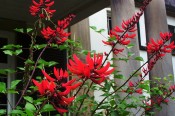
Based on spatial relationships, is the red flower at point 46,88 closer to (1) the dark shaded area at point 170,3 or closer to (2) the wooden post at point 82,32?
(2) the wooden post at point 82,32

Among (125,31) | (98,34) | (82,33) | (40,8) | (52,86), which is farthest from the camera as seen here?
(98,34)

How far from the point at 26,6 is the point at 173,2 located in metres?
5.07

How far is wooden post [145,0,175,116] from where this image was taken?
153 inches

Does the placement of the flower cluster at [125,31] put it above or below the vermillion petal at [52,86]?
above

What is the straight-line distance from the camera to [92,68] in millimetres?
1002

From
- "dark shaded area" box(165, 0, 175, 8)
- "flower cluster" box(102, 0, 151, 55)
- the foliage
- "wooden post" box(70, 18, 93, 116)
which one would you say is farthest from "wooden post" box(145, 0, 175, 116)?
"dark shaded area" box(165, 0, 175, 8)

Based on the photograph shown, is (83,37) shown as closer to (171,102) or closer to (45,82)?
(171,102)

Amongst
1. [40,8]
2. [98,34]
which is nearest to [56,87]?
[40,8]

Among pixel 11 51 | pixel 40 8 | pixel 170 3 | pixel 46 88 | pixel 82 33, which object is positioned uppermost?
pixel 170 3

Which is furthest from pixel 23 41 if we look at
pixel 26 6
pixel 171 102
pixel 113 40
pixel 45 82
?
pixel 45 82

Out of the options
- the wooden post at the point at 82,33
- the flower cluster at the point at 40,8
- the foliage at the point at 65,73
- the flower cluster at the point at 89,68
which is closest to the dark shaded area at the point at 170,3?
the wooden post at the point at 82,33

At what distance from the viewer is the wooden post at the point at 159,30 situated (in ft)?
12.7

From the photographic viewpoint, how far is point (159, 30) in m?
4.16

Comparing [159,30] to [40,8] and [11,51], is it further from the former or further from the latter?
[40,8]
